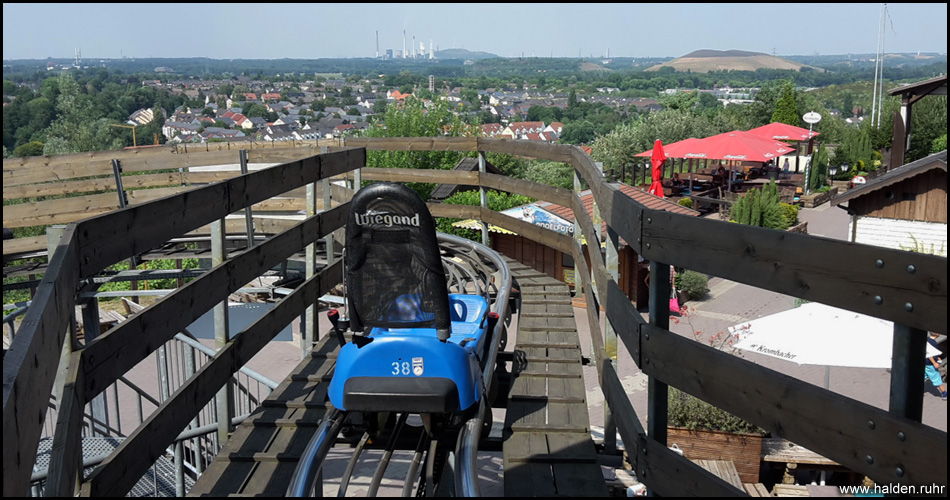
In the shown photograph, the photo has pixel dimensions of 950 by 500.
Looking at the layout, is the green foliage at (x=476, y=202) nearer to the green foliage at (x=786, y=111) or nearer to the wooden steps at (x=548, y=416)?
the wooden steps at (x=548, y=416)

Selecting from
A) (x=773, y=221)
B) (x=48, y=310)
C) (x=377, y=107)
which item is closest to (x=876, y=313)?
(x=48, y=310)

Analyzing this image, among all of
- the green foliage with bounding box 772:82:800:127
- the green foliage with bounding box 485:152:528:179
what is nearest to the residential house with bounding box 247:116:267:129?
the green foliage with bounding box 485:152:528:179

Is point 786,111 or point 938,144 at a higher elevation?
Answer: point 786,111

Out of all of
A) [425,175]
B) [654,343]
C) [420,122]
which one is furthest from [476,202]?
[420,122]

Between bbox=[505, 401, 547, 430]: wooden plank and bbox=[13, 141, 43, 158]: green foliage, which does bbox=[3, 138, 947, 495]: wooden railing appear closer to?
bbox=[505, 401, 547, 430]: wooden plank

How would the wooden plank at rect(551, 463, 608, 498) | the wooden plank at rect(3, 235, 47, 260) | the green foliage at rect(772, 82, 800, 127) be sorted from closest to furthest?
the wooden plank at rect(551, 463, 608, 498)
the wooden plank at rect(3, 235, 47, 260)
the green foliage at rect(772, 82, 800, 127)

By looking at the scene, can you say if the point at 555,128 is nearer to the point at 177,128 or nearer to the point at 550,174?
the point at 177,128
